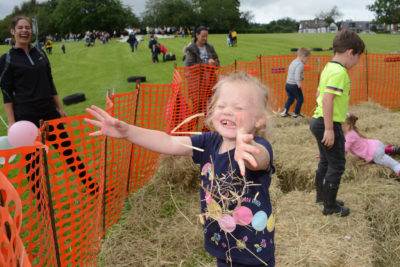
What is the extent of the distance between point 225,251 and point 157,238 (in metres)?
1.75

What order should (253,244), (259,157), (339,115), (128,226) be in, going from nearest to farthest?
(259,157) < (253,244) < (339,115) < (128,226)

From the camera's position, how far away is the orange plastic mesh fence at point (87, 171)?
219 centimetres

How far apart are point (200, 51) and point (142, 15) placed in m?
116

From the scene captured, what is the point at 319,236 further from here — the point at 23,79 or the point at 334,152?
the point at 23,79

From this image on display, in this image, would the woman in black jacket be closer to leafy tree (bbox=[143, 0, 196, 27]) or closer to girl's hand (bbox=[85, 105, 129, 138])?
girl's hand (bbox=[85, 105, 129, 138])

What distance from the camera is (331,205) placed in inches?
139

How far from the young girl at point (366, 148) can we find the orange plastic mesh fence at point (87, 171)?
6.85 feet

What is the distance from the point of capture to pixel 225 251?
1902 mm

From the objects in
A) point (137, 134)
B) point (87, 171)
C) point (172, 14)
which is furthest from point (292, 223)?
point (172, 14)

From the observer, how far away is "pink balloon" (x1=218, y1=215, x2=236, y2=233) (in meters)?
1.80

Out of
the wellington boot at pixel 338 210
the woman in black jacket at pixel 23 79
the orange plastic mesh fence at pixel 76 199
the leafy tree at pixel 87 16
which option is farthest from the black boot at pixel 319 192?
the leafy tree at pixel 87 16

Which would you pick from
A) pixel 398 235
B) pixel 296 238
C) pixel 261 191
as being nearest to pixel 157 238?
pixel 296 238

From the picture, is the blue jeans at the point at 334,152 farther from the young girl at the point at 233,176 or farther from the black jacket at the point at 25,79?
the black jacket at the point at 25,79

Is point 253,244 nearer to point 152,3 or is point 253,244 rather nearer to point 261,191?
point 261,191
